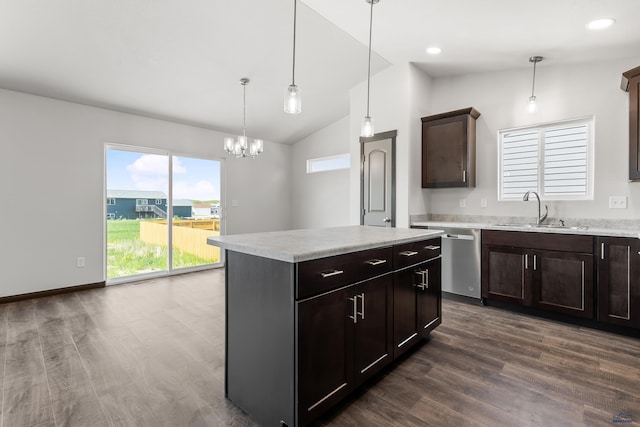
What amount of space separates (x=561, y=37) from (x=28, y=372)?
5.20 metres

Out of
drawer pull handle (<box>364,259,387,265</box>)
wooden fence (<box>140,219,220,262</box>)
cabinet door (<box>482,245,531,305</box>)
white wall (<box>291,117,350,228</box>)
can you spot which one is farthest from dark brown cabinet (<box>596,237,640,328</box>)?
wooden fence (<box>140,219,220,262</box>)

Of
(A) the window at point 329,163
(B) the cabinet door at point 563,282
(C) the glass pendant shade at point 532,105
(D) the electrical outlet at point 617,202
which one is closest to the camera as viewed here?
(B) the cabinet door at point 563,282

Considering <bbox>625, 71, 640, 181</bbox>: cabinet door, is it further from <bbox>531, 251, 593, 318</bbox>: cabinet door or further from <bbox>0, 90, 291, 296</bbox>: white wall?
<bbox>0, 90, 291, 296</bbox>: white wall

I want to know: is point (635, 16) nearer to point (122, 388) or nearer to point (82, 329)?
point (122, 388)

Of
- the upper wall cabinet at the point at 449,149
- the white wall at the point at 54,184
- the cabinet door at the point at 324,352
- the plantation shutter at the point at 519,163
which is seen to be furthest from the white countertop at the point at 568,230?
the white wall at the point at 54,184

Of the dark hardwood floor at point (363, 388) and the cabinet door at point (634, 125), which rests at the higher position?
the cabinet door at point (634, 125)

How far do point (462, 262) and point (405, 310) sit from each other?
183cm

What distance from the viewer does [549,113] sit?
141 inches

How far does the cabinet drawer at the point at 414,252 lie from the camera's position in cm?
214

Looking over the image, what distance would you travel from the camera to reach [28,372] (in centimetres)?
218

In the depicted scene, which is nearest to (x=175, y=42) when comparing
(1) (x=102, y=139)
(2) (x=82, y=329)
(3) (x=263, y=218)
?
(1) (x=102, y=139)

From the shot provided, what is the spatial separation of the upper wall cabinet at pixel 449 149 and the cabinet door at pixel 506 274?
3.12 feet

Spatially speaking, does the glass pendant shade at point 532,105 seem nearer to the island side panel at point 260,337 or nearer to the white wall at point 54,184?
the island side panel at point 260,337

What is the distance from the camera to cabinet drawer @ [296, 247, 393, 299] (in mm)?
1476
